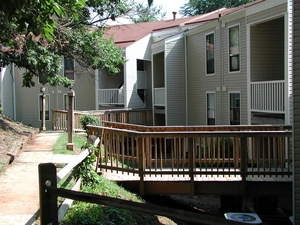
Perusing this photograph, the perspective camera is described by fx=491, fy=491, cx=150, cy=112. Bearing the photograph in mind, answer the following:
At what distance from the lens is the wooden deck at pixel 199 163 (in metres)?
11.0

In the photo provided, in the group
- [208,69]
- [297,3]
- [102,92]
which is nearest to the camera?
[297,3]

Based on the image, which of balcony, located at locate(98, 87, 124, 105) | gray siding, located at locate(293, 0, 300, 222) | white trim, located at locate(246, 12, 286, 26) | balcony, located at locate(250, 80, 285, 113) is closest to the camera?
gray siding, located at locate(293, 0, 300, 222)

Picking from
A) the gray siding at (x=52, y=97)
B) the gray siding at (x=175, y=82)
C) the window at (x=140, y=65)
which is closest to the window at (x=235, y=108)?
the gray siding at (x=175, y=82)

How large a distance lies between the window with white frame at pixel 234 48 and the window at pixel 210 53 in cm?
187

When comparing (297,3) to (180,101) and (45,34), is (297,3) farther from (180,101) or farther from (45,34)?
(180,101)

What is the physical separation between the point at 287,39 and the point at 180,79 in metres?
12.5

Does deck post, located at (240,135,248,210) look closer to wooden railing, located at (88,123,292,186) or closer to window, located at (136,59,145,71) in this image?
wooden railing, located at (88,123,292,186)

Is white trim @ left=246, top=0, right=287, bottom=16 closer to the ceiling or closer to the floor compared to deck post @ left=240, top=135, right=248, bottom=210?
closer to the ceiling

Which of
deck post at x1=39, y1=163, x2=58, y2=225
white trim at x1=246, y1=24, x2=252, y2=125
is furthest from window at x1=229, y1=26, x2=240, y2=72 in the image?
deck post at x1=39, y1=163, x2=58, y2=225

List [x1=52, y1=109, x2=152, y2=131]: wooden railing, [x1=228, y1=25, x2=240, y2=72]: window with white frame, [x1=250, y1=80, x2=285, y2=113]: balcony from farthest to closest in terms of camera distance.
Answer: [x1=52, y1=109, x2=152, y2=131]: wooden railing, [x1=228, y1=25, x2=240, y2=72]: window with white frame, [x1=250, y1=80, x2=285, y2=113]: balcony

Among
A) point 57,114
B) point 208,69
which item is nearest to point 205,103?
point 208,69

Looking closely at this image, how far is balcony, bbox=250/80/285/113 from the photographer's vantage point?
16344 millimetres

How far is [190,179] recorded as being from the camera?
1120cm

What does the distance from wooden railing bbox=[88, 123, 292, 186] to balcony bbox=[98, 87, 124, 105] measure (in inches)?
805
